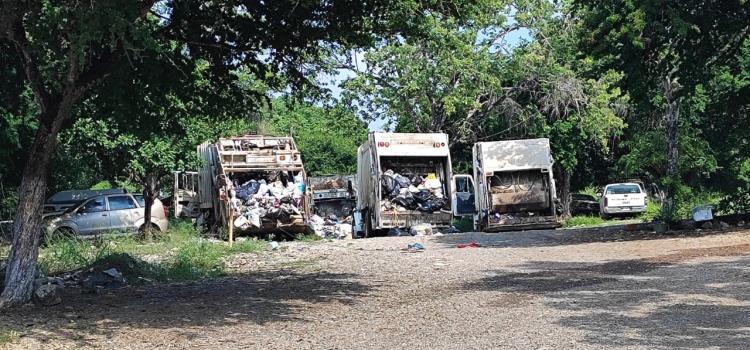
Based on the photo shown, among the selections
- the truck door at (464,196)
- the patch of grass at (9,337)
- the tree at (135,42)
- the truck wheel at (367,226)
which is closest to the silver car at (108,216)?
the truck wheel at (367,226)

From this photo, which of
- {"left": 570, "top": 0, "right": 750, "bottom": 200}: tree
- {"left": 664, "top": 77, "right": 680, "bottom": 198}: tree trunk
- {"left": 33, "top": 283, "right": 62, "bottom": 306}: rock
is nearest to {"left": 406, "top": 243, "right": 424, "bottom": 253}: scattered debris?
{"left": 570, "top": 0, "right": 750, "bottom": 200}: tree

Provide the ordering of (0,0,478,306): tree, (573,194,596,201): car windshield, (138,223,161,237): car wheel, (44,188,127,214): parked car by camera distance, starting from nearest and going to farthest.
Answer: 1. (0,0,478,306): tree
2. (138,223,161,237): car wheel
3. (44,188,127,214): parked car
4. (573,194,596,201): car windshield

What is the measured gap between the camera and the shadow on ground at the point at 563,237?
17.4 metres

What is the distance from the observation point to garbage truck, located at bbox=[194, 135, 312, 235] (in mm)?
21141

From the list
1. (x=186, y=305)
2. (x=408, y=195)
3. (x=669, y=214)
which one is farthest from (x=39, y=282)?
(x=669, y=214)

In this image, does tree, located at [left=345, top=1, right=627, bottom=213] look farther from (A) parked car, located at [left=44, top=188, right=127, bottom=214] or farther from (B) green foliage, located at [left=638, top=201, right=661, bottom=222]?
(A) parked car, located at [left=44, top=188, right=127, bottom=214]

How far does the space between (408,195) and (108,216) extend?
9.11 meters

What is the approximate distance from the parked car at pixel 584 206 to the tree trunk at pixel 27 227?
1249 inches

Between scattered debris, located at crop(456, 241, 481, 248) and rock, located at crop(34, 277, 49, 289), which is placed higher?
rock, located at crop(34, 277, 49, 289)

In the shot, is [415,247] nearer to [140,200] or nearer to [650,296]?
[650,296]

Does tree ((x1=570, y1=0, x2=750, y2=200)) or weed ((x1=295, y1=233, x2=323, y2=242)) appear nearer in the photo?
tree ((x1=570, y1=0, x2=750, y2=200))

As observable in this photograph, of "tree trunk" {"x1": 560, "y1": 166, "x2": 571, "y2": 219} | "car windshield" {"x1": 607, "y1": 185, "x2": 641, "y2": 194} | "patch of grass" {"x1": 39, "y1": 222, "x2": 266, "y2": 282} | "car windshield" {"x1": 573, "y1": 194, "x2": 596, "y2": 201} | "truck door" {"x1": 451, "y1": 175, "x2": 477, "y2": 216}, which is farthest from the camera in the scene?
"car windshield" {"x1": 573, "y1": 194, "x2": 596, "y2": 201}

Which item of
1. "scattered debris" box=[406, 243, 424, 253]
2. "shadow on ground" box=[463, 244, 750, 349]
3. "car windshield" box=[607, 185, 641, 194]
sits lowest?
"shadow on ground" box=[463, 244, 750, 349]

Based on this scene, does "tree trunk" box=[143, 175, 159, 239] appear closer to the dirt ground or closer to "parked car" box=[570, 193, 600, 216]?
the dirt ground
